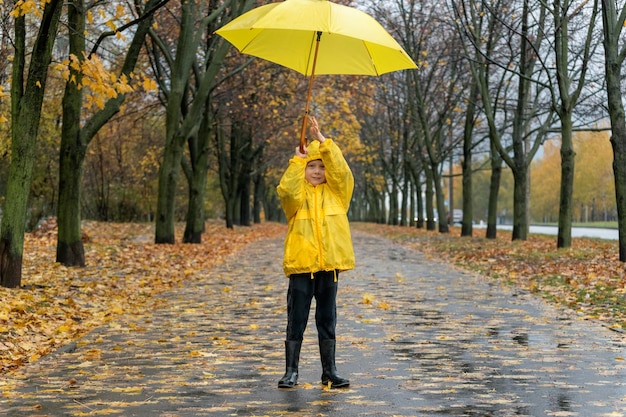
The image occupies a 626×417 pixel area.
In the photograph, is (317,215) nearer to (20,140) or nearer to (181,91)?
(20,140)

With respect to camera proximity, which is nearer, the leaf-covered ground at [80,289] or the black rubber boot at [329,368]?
the black rubber boot at [329,368]

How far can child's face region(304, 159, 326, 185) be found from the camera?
6.80 metres

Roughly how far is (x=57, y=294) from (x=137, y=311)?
1.33 meters

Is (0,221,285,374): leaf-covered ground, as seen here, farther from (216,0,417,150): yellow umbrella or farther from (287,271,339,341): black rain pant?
(216,0,417,150): yellow umbrella

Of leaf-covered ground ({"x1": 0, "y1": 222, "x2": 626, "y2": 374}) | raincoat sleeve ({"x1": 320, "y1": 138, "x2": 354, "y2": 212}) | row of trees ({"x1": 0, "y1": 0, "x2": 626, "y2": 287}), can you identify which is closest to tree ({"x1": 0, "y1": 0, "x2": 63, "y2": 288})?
row of trees ({"x1": 0, "y1": 0, "x2": 626, "y2": 287})

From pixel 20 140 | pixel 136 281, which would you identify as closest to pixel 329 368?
pixel 20 140

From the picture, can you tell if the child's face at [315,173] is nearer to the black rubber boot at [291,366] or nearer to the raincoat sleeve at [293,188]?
the raincoat sleeve at [293,188]

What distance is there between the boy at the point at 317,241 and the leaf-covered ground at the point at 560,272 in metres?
4.53

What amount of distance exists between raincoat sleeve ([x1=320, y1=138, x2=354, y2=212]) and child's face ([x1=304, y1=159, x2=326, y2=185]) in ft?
0.24

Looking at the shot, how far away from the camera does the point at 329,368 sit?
6.62 m

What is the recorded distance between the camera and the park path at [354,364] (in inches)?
232

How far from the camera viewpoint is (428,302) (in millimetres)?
12648

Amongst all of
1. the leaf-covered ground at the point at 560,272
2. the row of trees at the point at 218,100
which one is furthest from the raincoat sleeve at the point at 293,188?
the row of trees at the point at 218,100

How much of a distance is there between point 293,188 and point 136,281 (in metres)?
9.02
